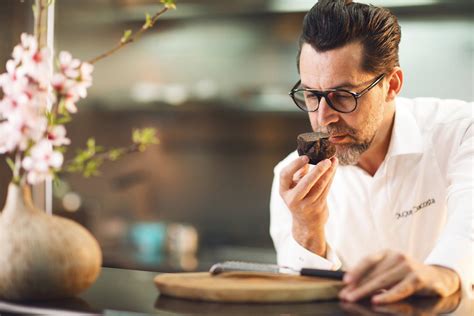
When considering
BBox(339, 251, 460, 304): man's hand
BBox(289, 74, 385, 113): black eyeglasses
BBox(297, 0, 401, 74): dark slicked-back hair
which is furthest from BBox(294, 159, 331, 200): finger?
BBox(339, 251, 460, 304): man's hand

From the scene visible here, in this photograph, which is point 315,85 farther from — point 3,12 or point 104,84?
point 104,84

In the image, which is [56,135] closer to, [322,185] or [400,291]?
[400,291]

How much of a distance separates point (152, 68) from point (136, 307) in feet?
10.8

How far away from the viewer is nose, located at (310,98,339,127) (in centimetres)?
196

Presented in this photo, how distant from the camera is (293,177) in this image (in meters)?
1.88

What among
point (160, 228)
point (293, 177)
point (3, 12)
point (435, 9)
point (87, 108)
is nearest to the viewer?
point (293, 177)

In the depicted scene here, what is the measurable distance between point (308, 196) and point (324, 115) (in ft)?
0.80

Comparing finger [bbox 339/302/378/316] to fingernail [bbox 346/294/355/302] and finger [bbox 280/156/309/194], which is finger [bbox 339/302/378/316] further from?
finger [bbox 280/156/309/194]

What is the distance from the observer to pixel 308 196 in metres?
1.89

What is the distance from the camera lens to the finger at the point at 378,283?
1240 millimetres

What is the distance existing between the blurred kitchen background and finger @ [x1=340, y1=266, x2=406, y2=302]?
2681 millimetres

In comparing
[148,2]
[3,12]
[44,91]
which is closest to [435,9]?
[148,2]

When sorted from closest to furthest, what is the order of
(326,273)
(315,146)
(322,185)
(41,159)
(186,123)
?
(41,159), (326,273), (315,146), (322,185), (186,123)

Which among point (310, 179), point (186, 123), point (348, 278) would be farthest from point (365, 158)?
point (186, 123)
